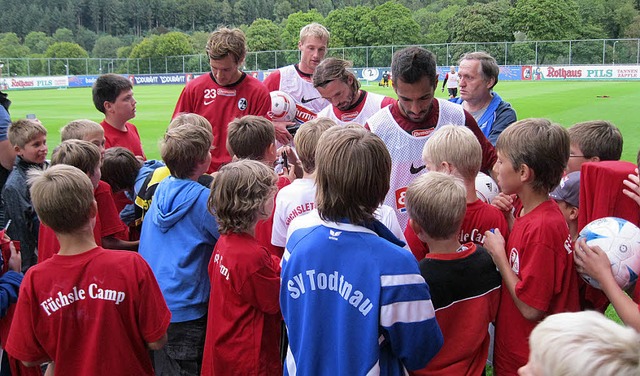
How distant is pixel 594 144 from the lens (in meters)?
4.09

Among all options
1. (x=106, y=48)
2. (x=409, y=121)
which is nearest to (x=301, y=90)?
(x=409, y=121)

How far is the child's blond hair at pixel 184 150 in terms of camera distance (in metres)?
3.81

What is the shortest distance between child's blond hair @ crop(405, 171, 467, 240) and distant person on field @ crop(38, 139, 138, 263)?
222 cm

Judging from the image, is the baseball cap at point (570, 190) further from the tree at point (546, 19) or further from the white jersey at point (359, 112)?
the tree at point (546, 19)

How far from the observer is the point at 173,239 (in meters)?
3.75

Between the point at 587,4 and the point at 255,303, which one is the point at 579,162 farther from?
the point at 587,4

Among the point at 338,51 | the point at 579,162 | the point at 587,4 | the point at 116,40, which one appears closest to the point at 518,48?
the point at 338,51

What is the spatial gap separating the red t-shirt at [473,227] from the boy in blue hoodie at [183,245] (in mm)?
1277

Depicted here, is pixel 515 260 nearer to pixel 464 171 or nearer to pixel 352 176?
pixel 464 171

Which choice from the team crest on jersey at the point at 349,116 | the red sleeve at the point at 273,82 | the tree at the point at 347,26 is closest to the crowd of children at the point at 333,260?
the team crest on jersey at the point at 349,116

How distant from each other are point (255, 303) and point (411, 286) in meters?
1.17

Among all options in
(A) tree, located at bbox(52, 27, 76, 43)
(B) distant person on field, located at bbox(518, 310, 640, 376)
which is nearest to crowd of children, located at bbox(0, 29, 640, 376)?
(B) distant person on field, located at bbox(518, 310, 640, 376)

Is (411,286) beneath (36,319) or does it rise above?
above

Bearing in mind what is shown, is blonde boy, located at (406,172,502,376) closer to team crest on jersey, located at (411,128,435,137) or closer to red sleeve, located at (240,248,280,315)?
red sleeve, located at (240,248,280,315)
